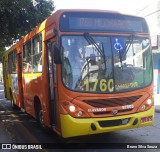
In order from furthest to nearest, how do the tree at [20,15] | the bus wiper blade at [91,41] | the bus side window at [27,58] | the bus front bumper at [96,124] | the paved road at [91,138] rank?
the tree at [20,15] → the bus side window at [27,58] → the paved road at [91,138] → the bus wiper blade at [91,41] → the bus front bumper at [96,124]

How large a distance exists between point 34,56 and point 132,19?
9.95ft

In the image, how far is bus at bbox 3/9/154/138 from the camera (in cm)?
666

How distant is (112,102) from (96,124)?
58 centimetres

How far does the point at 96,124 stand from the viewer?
6.68 metres

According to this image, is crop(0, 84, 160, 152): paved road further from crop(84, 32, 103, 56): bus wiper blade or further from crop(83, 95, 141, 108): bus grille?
crop(84, 32, 103, 56): bus wiper blade

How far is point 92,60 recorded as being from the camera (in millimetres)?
6836

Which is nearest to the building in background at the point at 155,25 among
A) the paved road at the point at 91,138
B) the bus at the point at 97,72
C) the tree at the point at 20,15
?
the tree at the point at 20,15

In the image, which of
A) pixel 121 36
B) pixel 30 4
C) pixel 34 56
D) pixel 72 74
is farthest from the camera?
pixel 30 4

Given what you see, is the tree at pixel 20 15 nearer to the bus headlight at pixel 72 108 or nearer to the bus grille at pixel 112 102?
the bus headlight at pixel 72 108

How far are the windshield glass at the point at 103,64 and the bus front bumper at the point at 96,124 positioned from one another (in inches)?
23.4

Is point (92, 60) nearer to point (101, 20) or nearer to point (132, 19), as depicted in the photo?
point (101, 20)

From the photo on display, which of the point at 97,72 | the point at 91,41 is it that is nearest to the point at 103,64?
the point at 97,72

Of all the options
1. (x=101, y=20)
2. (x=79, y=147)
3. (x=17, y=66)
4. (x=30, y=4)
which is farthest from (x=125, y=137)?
(x=30, y=4)

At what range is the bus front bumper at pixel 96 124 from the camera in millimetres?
6578
